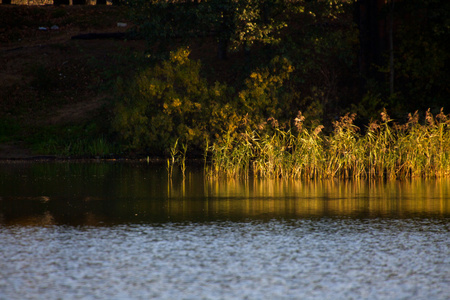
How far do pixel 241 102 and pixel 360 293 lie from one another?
18.3 m

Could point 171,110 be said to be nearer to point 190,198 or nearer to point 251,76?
point 251,76

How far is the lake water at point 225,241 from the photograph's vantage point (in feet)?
25.2

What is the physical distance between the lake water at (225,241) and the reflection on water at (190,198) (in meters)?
0.03

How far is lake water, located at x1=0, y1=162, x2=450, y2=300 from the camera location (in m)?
7.68

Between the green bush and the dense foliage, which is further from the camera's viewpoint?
the dense foliage

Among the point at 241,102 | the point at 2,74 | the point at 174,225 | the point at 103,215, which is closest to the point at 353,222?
the point at 174,225

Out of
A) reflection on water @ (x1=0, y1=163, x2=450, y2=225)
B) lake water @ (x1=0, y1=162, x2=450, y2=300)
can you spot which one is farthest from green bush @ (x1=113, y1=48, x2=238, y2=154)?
lake water @ (x1=0, y1=162, x2=450, y2=300)

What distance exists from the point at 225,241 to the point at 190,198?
15.8ft

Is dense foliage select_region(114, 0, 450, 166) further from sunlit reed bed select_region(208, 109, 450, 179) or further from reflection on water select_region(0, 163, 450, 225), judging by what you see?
reflection on water select_region(0, 163, 450, 225)

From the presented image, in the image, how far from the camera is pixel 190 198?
1485 cm

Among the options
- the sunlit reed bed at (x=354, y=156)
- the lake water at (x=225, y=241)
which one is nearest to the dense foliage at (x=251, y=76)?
the sunlit reed bed at (x=354, y=156)

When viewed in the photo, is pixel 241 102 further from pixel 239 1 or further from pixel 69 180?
pixel 69 180

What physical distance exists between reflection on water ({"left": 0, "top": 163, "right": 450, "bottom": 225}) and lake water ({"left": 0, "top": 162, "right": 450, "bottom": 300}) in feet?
0.11

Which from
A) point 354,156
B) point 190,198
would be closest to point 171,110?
point 354,156
